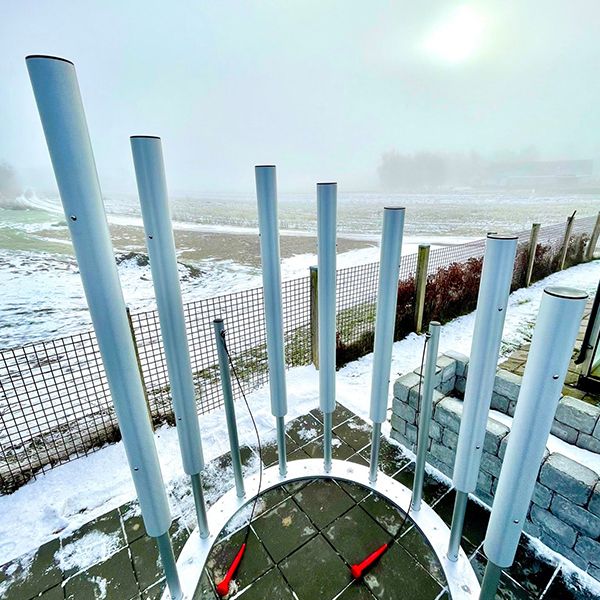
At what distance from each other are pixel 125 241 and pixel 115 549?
626 inches

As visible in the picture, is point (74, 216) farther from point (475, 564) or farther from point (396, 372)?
point (396, 372)

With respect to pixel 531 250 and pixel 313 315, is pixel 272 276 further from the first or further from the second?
pixel 531 250

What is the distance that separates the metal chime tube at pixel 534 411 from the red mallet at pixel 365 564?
764 millimetres

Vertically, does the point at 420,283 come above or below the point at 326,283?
below

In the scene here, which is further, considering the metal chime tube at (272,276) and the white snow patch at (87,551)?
the white snow patch at (87,551)

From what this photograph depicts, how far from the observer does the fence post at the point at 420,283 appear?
15.9 feet

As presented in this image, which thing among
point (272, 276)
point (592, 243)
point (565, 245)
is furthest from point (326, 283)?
point (592, 243)

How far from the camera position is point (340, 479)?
2.42 metres

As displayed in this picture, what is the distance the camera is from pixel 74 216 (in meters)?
1.01

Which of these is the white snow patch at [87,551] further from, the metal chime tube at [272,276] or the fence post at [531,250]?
the fence post at [531,250]

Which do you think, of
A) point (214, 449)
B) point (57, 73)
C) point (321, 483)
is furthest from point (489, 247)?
point (214, 449)

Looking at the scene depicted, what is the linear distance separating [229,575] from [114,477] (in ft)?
4.22

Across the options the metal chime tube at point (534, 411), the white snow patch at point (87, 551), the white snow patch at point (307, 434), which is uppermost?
the metal chime tube at point (534, 411)

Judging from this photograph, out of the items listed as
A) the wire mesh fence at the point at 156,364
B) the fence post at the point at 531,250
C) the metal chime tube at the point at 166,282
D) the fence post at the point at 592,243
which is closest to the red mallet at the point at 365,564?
the metal chime tube at the point at 166,282
